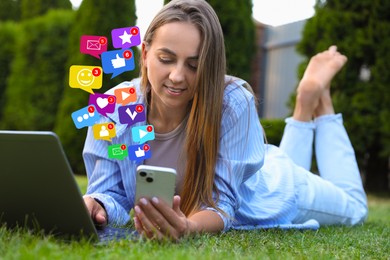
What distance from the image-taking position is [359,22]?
6.74 meters

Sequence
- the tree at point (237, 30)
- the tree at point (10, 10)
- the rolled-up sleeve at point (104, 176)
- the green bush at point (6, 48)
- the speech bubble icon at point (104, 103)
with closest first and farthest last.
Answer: the speech bubble icon at point (104, 103)
the rolled-up sleeve at point (104, 176)
the tree at point (237, 30)
the green bush at point (6, 48)
the tree at point (10, 10)

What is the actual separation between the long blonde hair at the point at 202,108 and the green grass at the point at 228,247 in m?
0.19

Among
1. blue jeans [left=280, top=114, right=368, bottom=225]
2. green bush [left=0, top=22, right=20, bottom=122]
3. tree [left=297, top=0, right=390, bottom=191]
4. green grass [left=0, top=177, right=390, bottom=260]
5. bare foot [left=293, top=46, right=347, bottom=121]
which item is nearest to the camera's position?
green grass [left=0, top=177, right=390, bottom=260]

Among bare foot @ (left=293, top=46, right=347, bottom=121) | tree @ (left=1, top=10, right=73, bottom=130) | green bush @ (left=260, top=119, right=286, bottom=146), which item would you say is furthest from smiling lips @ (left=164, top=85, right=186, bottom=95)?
tree @ (left=1, top=10, right=73, bottom=130)

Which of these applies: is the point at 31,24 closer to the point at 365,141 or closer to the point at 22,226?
the point at 365,141

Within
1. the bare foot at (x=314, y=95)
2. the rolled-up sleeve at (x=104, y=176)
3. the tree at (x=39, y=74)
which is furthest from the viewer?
the tree at (x=39, y=74)

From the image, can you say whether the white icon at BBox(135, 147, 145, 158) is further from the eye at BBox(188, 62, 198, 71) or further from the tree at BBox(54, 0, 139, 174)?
the tree at BBox(54, 0, 139, 174)

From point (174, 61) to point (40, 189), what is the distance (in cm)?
66

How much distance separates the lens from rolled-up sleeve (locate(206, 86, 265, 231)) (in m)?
2.08

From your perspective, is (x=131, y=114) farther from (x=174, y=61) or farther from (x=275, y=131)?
(x=275, y=131)

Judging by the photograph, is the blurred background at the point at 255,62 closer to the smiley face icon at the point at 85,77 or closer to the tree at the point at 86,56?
the tree at the point at 86,56

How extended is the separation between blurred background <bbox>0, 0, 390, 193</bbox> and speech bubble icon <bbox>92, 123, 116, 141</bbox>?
9.24 feet

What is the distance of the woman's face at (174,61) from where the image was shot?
1955mm

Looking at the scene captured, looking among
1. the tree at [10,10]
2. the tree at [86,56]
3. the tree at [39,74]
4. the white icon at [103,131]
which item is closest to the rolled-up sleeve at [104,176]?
the white icon at [103,131]
